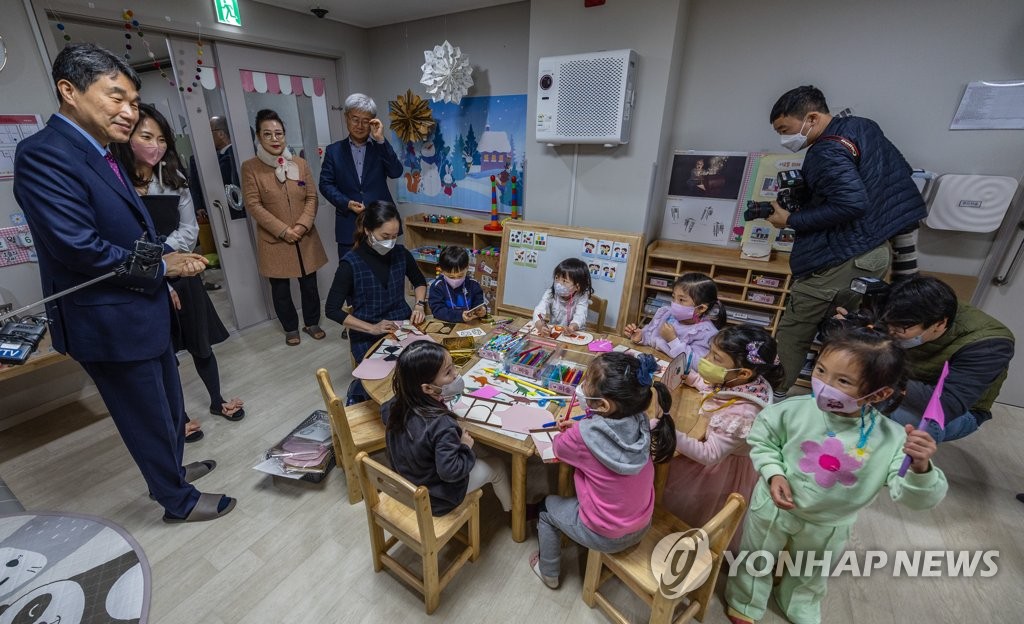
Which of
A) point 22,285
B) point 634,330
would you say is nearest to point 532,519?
point 634,330

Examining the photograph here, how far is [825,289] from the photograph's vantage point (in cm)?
196

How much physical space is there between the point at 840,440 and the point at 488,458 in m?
1.12

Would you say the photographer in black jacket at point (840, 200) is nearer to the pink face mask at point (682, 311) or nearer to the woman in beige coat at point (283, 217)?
the pink face mask at point (682, 311)

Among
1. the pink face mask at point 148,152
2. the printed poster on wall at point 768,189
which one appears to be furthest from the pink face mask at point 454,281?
the printed poster on wall at point 768,189

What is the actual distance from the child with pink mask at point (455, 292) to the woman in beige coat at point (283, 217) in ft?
4.99

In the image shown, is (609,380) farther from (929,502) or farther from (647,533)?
(929,502)

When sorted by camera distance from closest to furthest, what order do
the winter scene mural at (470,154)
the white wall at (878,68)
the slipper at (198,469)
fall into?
the slipper at (198,469), the white wall at (878,68), the winter scene mural at (470,154)

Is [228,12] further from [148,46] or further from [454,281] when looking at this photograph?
[454,281]

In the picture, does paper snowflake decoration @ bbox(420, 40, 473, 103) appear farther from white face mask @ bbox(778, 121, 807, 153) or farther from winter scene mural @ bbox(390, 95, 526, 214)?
white face mask @ bbox(778, 121, 807, 153)

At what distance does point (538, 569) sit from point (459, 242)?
9.33 feet

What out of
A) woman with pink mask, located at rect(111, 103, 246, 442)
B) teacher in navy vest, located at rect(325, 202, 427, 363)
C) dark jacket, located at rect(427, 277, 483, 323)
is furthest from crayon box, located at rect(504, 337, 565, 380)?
woman with pink mask, located at rect(111, 103, 246, 442)

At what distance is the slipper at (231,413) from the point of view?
241 centimetres

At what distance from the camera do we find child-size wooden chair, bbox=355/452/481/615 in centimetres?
119

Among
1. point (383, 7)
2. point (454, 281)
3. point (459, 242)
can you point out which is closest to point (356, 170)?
point (459, 242)
